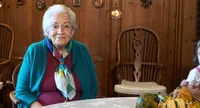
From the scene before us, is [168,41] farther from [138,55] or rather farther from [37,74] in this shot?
[37,74]

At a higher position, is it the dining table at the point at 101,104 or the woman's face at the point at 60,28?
the woman's face at the point at 60,28

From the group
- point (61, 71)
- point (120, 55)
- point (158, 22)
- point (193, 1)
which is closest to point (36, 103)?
point (61, 71)

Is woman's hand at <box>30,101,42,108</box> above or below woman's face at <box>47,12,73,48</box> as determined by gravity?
below

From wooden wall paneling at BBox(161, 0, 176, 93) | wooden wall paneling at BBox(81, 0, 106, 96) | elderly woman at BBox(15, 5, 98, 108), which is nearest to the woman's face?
elderly woman at BBox(15, 5, 98, 108)

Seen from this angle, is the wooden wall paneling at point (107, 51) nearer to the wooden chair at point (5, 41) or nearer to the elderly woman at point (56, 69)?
the wooden chair at point (5, 41)

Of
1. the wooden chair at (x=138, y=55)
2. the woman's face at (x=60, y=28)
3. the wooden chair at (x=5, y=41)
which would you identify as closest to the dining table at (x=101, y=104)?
the woman's face at (x=60, y=28)

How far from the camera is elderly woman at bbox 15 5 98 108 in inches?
69.3

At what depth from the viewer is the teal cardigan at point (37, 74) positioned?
1761mm

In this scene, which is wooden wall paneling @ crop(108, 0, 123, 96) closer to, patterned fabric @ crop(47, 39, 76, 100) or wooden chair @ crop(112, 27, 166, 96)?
wooden chair @ crop(112, 27, 166, 96)

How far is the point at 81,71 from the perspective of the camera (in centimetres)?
189

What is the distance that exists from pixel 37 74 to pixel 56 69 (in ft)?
0.40

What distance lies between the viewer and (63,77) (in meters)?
1.77

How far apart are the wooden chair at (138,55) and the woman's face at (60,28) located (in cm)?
137

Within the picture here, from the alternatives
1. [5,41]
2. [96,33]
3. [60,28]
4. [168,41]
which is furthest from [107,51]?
[60,28]
